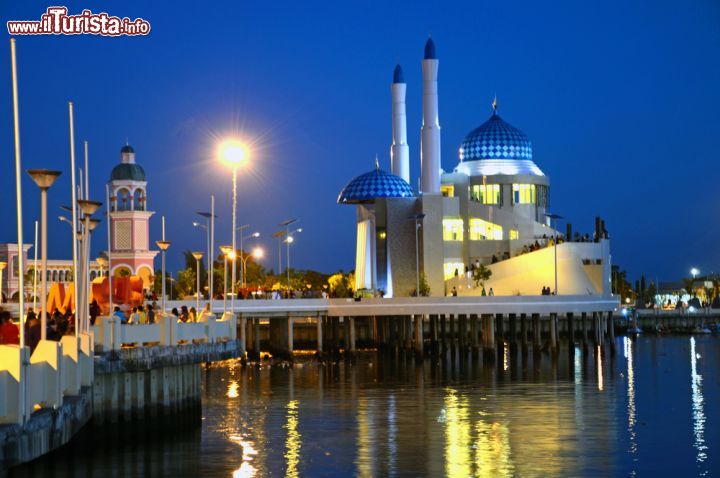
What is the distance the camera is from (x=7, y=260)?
107m

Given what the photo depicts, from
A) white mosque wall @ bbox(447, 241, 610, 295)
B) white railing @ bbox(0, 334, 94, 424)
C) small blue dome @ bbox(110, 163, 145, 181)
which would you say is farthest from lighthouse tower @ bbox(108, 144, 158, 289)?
white railing @ bbox(0, 334, 94, 424)

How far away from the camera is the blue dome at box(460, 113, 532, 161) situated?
382 ft

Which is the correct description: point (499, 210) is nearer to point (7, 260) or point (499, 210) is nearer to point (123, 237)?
point (123, 237)

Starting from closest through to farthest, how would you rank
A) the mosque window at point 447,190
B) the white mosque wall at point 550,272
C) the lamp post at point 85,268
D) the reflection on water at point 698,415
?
the lamp post at point 85,268
the reflection on water at point 698,415
the white mosque wall at point 550,272
the mosque window at point 447,190

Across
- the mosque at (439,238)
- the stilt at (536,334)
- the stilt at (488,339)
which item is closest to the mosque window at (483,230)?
the mosque at (439,238)

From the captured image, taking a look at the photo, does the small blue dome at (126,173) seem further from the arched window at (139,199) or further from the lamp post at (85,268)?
the lamp post at (85,268)

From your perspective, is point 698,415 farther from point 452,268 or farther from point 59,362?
point 452,268

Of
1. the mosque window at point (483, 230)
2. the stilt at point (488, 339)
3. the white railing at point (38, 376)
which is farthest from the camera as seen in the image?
the mosque window at point (483, 230)

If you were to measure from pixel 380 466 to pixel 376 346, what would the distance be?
5593 centimetres

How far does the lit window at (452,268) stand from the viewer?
339 feet

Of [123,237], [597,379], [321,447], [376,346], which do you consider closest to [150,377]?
[321,447]

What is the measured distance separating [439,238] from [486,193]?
17.4 meters

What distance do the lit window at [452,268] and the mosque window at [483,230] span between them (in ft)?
8.61

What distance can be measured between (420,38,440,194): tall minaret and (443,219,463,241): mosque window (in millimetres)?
3725
